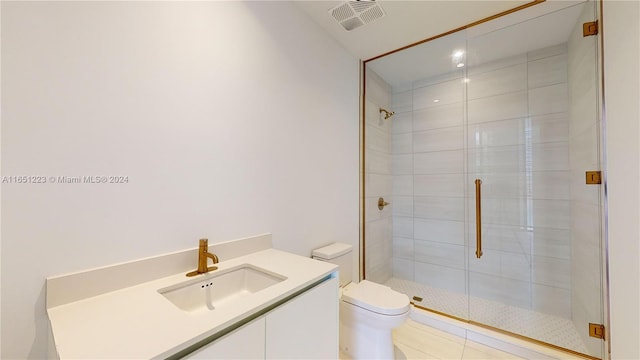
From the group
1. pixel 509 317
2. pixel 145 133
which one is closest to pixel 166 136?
pixel 145 133

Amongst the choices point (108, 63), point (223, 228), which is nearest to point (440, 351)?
point (223, 228)

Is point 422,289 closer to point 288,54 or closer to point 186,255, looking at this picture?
point 186,255

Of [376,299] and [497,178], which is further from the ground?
[497,178]

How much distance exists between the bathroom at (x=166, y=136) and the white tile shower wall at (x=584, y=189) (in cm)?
23

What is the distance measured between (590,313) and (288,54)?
2.78 metres

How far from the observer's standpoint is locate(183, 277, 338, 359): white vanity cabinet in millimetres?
766

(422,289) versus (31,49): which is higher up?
(31,49)

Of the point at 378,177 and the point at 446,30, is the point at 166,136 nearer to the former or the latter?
the point at 378,177

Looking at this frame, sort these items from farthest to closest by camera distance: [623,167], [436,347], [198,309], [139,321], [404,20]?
[404,20]
[436,347]
[623,167]
[198,309]
[139,321]

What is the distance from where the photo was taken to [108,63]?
3.19ft

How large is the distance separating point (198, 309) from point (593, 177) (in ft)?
8.30

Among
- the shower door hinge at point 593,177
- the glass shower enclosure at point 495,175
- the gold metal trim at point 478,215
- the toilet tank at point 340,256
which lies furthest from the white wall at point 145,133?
the shower door hinge at point 593,177

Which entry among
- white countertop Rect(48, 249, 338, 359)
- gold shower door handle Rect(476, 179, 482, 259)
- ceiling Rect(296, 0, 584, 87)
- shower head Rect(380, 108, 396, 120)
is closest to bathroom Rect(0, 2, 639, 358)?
white countertop Rect(48, 249, 338, 359)

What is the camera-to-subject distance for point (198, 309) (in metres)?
1.12
